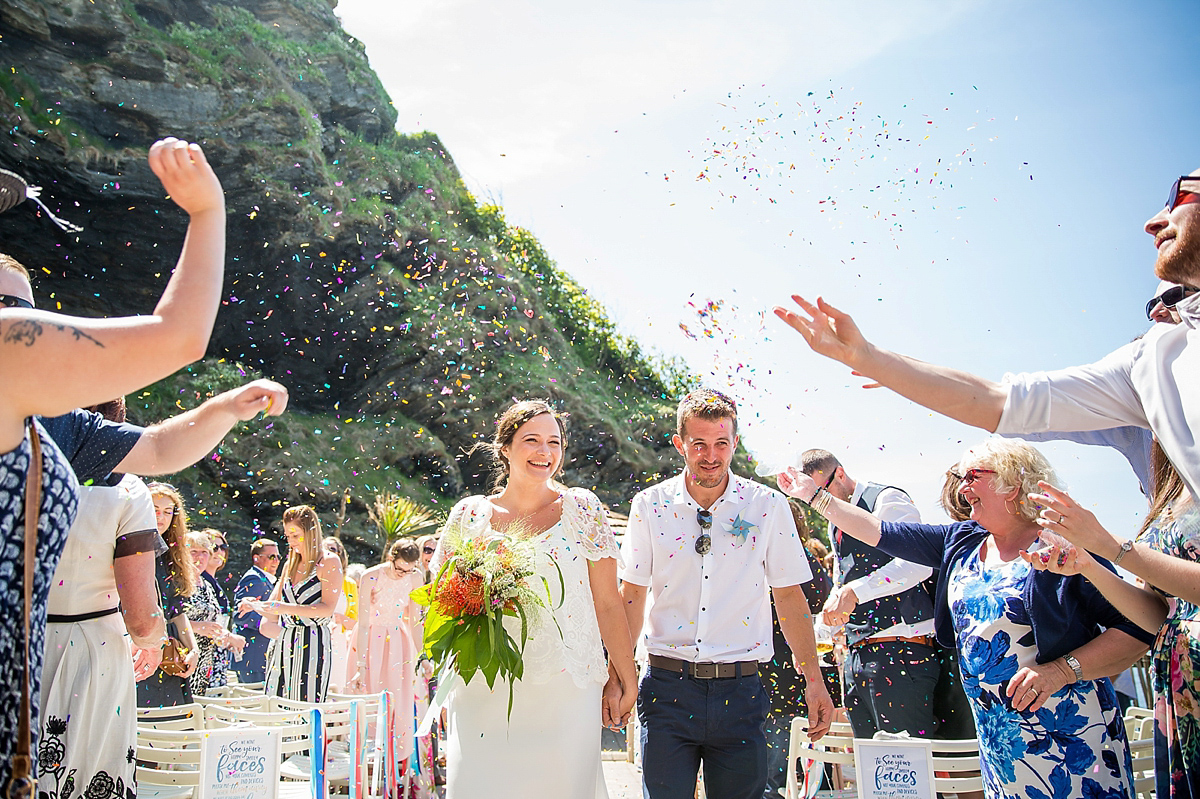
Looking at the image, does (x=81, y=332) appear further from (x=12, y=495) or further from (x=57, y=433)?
(x=57, y=433)

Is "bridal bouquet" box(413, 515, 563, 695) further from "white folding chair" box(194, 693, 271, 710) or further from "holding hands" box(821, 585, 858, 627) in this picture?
"holding hands" box(821, 585, 858, 627)

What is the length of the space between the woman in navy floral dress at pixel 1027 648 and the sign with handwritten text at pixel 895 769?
269 mm

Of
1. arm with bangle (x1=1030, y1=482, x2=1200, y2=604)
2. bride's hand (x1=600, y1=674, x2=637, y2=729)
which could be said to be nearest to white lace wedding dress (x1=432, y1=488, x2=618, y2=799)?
bride's hand (x1=600, y1=674, x2=637, y2=729)

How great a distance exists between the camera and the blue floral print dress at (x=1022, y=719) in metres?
2.80

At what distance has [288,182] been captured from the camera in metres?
24.2

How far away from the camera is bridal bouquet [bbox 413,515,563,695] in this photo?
345 cm

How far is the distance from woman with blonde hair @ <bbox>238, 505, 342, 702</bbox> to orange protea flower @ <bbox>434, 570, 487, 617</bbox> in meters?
3.56

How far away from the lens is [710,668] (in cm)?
373

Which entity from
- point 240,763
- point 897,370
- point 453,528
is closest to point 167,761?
point 240,763

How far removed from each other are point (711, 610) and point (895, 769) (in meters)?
1.00

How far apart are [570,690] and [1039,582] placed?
1898 millimetres

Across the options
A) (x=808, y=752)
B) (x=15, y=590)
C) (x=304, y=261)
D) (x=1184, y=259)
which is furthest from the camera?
(x=304, y=261)

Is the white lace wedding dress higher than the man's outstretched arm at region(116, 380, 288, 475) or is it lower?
lower

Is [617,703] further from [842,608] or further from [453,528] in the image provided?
[842,608]
